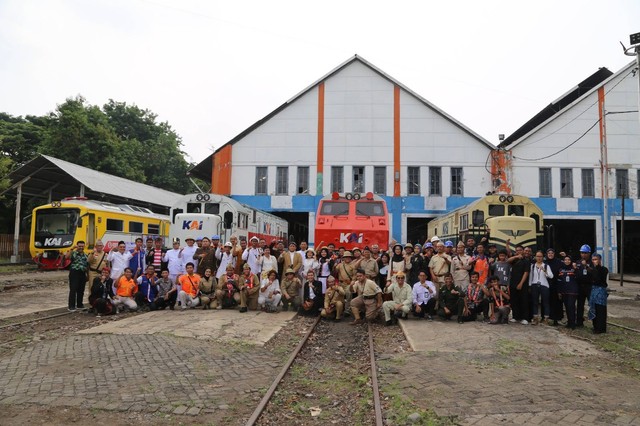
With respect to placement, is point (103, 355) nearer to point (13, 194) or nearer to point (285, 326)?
point (285, 326)

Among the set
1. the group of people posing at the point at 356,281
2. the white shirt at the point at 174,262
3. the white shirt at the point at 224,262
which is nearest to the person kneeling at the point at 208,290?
the group of people posing at the point at 356,281

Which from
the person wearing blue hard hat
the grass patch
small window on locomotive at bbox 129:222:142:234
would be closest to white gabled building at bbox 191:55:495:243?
small window on locomotive at bbox 129:222:142:234

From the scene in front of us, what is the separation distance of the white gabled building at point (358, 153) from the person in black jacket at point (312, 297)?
705 inches

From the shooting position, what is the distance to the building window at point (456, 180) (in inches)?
1158

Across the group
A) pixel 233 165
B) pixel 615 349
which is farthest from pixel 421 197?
pixel 615 349

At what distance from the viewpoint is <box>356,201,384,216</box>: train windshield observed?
55.0 feet

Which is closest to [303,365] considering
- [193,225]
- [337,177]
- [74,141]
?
[193,225]

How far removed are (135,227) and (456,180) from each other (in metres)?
19.0

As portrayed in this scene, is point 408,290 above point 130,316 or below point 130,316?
above

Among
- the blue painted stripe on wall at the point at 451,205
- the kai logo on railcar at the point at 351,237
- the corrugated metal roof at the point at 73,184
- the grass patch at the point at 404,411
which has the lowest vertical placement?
the grass patch at the point at 404,411

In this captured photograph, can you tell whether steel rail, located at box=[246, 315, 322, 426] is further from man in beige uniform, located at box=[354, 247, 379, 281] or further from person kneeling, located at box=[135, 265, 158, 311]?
person kneeling, located at box=[135, 265, 158, 311]

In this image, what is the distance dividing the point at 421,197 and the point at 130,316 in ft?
70.2

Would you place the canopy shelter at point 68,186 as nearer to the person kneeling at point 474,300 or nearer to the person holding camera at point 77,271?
the person holding camera at point 77,271

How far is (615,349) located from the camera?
28.2 feet
